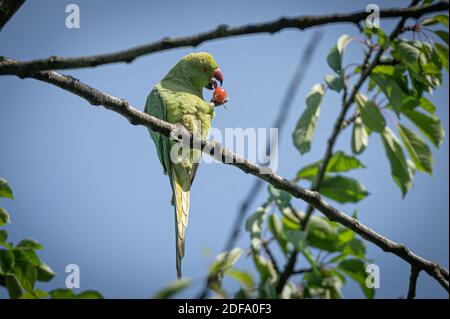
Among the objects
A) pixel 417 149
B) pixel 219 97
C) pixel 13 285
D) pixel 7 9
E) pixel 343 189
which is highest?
pixel 7 9

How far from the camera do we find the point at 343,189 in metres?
3.65

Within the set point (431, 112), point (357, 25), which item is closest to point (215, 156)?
point (357, 25)

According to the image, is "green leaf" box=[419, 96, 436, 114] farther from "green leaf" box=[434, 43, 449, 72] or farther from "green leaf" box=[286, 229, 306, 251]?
"green leaf" box=[286, 229, 306, 251]

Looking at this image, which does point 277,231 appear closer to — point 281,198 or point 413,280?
point 281,198

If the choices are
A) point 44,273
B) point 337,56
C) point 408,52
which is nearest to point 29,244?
point 44,273

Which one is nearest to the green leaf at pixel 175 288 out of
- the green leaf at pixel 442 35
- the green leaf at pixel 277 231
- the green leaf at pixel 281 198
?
the green leaf at pixel 281 198

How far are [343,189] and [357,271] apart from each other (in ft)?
2.06

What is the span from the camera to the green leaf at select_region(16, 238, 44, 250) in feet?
9.75

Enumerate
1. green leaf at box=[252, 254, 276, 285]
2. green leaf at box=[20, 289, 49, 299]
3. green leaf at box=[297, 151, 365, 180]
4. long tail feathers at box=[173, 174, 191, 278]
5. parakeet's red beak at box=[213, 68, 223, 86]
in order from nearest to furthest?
green leaf at box=[20, 289, 49, 299], long tail feathers at box=[173, 174, 191, 278], green leaf at box=[252, 254, 276, 285], green leaf at box=[297, 151, 365, 180], parakeet's red beak at box=[213, 68, 223, 86]

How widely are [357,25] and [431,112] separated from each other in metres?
2.98

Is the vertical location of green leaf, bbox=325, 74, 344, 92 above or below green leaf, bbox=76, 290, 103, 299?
above

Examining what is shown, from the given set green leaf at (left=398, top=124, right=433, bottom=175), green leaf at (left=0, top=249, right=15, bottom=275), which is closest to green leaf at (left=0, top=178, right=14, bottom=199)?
green leaf at (left=0, top=249, right=15, bottom=275)

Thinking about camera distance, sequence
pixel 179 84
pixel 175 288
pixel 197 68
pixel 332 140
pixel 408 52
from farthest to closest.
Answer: pixel 197 68
pixel 179 84
pixel 332 140
pixel 408 52
pixel 175 288

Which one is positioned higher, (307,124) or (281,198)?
(307,124)
